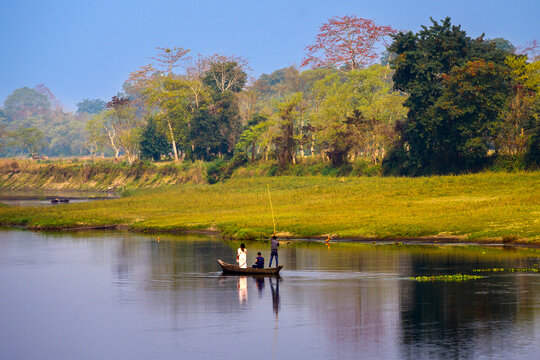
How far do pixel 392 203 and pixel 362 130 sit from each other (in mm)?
36629

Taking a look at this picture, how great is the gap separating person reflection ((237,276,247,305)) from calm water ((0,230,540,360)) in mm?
59

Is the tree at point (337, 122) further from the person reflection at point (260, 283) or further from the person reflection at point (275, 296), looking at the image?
the person reflection at point (275, 296)

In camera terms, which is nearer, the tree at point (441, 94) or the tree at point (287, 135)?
the tree at point (441, 94)

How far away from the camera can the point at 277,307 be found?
36250 millimetres

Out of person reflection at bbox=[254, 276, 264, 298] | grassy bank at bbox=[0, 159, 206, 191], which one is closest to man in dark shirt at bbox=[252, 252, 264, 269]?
person reflection at bbox=[254, 276, 264, 298]

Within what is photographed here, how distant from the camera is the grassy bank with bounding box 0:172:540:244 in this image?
59812 millimetres

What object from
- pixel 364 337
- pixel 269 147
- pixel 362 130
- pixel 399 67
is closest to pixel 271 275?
pixel 364 337

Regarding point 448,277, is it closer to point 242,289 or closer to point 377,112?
point 242,289

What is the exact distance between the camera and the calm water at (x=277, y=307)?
2875 cm

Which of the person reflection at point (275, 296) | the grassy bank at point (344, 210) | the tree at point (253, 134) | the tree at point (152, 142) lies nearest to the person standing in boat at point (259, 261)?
the person reflection at point (275, 296)

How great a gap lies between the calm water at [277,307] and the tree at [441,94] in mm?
37817

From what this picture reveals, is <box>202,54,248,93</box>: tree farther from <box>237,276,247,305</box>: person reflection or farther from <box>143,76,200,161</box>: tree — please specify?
<box>237,276,247,305</box>: person reflection

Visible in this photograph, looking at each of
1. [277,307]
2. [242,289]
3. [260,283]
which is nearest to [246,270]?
[260,283]

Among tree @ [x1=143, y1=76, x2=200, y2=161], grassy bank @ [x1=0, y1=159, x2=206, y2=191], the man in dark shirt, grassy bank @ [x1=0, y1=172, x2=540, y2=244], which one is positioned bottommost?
the man in dark shirt
